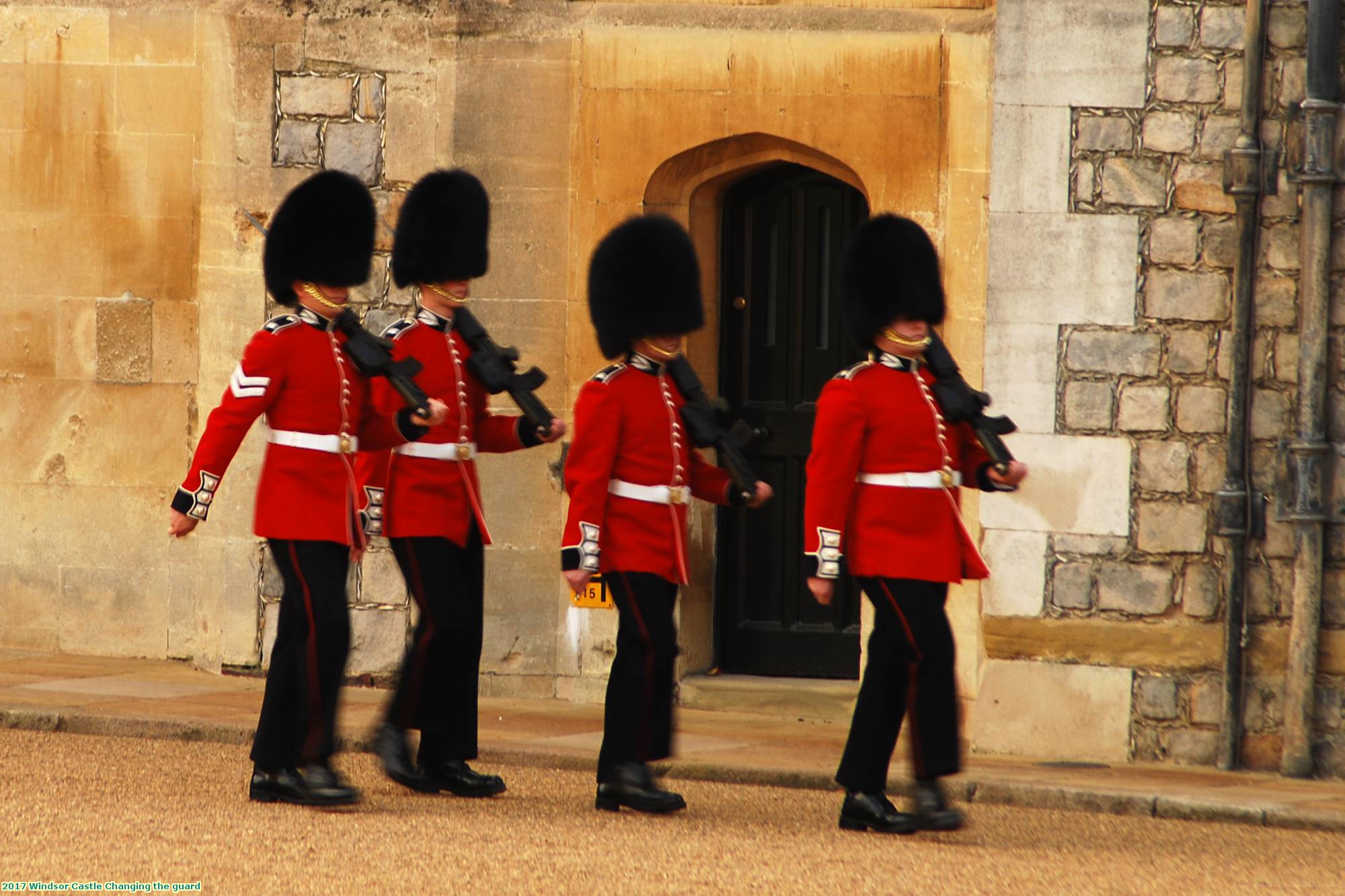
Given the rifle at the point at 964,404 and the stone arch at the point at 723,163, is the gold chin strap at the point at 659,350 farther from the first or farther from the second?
the stone arch at the point at 723,163

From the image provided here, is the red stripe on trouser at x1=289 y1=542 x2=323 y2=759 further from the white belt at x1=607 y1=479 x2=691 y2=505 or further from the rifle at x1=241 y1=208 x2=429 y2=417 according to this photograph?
the white belt at x1=607 y1=479 x2=691 y2=505

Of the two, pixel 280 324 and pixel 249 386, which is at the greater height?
pixel 280 324

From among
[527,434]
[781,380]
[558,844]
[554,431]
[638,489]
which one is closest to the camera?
[558,844]

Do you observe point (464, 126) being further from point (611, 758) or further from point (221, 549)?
point (611, 758)

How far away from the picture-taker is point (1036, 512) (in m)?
6.89

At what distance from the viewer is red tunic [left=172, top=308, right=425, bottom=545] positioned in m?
5.38

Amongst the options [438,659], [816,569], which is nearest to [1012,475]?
[816,569]

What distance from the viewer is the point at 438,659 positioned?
5.66 metres

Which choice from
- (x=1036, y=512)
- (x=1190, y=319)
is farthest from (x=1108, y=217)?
(x=1036, y=512)

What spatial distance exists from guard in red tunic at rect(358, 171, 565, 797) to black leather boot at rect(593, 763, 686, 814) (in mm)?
385

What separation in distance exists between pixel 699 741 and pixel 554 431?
1460mm

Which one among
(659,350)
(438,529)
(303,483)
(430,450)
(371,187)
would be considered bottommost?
(438,529)

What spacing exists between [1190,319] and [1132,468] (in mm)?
508

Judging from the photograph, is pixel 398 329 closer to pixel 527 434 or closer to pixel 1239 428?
pixel 527 434
